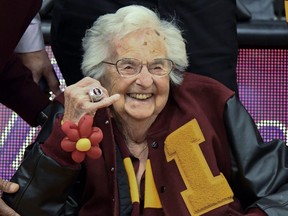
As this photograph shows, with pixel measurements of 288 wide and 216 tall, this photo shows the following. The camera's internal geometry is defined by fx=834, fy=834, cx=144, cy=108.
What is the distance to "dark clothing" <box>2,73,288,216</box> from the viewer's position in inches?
104

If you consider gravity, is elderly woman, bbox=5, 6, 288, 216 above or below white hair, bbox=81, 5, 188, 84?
below

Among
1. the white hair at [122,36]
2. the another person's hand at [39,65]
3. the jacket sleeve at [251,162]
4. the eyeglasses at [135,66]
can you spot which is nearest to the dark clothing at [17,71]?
the another person's hand at [39,65]

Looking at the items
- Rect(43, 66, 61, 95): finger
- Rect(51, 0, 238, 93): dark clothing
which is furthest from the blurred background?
Rect(51, 0, 238, 93): dark clothing

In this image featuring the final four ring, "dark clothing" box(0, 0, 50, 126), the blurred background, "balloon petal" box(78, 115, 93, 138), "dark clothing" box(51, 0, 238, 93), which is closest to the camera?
"balloon petal" box(78, 115, 93, 138)

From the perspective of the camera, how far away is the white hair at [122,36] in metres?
2.74

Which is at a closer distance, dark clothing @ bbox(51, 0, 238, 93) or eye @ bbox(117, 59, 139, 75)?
eye @ bbox(117, 59, 139, 75)

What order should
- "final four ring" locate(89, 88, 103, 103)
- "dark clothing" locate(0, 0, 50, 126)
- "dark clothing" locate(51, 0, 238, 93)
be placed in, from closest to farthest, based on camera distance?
1. "final four ring" locate(89, 88, 103, 103)
2. "dark clothing" locate(0, 0, 50, 126)
3. "dark clothing" locate(51, 0, 238, 93)

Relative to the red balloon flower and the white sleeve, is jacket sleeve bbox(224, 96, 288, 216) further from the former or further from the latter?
the white sleeve

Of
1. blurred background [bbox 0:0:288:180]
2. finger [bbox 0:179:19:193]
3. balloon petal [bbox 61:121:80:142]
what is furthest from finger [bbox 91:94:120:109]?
blurred background [bbox 0:0:288:180]

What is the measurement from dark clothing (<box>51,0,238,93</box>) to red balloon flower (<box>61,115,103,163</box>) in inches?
25.0

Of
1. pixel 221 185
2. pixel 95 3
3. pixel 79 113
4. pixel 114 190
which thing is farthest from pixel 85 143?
pixel 95 3

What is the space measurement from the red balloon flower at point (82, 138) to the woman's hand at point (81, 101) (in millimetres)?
52

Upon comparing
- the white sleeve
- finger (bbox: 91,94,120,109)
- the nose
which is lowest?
the white sleeve

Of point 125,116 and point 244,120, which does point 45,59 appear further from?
point 244,120
